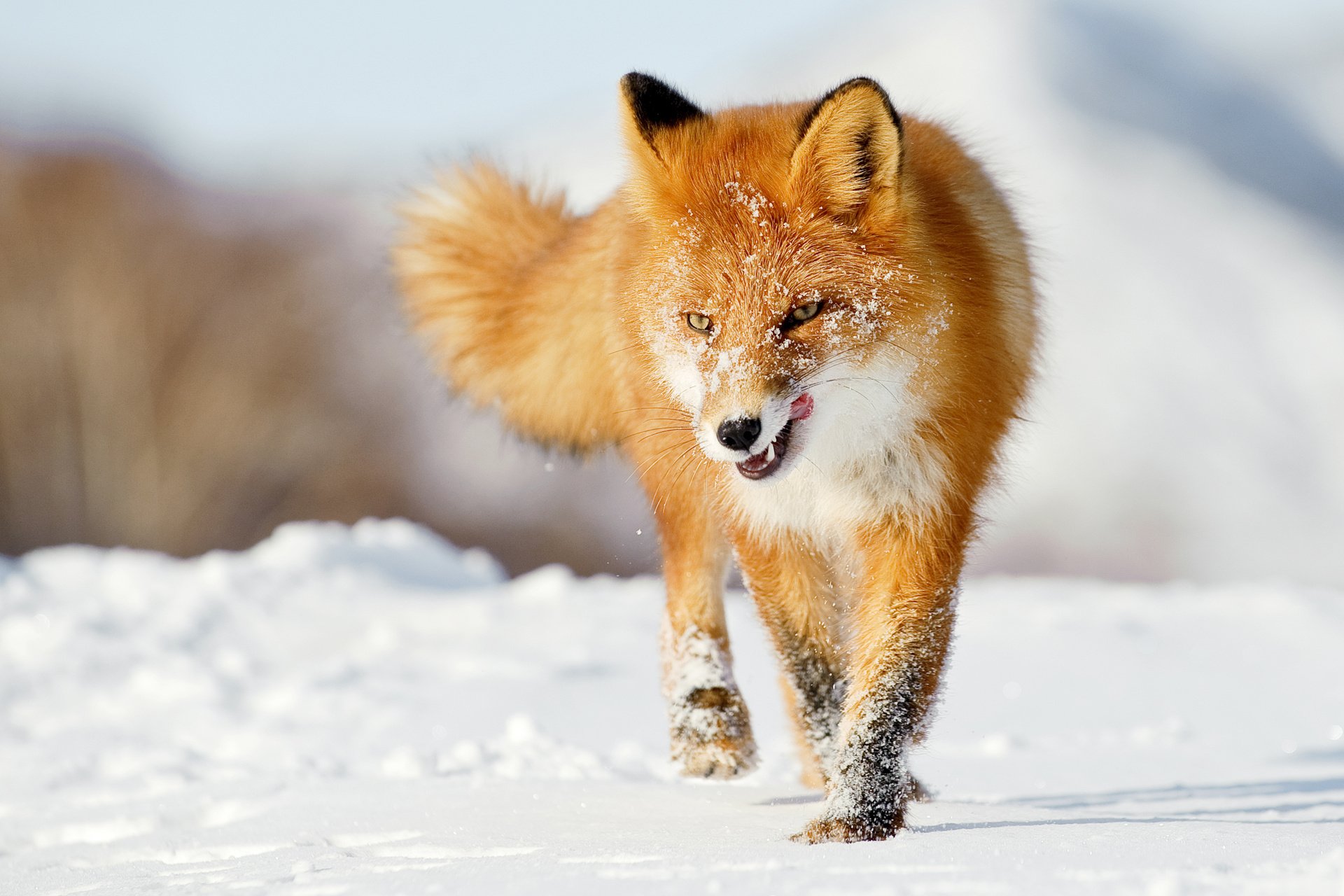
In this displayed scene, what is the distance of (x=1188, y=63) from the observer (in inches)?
1718

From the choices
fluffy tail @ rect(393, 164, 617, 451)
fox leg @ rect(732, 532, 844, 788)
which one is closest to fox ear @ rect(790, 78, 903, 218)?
fox leg @ rect(732, 532, 844, 788)

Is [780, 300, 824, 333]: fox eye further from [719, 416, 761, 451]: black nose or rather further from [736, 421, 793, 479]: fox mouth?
[719, 416, 761, 451]: black nose

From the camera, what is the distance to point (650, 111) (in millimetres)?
4266

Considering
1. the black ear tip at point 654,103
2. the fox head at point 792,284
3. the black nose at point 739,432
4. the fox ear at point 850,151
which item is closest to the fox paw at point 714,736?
the fox head at point 792,284

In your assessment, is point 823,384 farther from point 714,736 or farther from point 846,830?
point 714,736

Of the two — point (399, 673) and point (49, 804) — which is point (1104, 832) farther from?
point (399, 673)

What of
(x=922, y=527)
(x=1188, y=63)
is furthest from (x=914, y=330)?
(x=1188, y=63)

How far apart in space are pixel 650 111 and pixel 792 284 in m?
0.87

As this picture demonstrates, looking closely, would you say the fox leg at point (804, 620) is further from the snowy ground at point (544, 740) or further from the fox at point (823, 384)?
the snowy ground at point (544, 740)

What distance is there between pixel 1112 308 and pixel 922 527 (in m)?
30.8

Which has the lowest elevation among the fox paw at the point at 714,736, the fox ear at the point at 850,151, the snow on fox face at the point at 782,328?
the fox paw at the point at 714,736

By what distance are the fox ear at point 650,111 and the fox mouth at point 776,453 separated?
954mm

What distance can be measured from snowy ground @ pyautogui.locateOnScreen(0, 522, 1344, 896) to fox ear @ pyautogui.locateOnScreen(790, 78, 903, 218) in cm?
182

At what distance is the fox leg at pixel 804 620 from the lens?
4.48m
